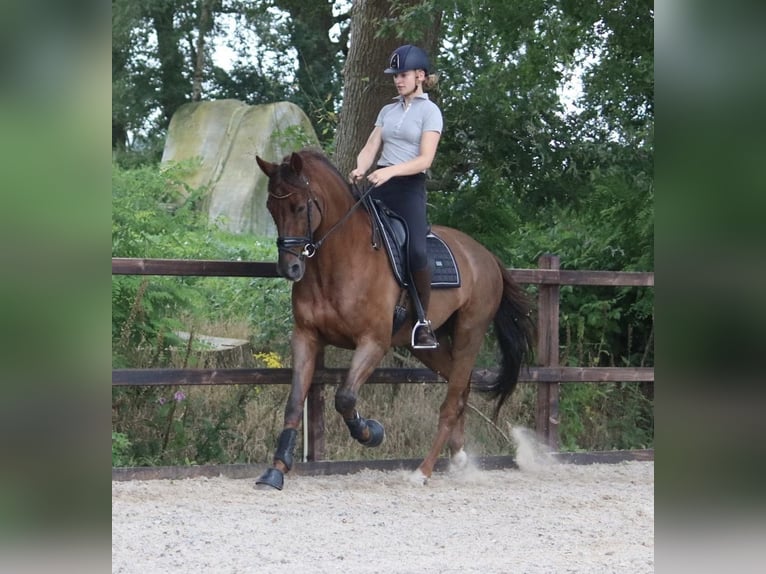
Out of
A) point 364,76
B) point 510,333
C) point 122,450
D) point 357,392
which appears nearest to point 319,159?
point 357,392

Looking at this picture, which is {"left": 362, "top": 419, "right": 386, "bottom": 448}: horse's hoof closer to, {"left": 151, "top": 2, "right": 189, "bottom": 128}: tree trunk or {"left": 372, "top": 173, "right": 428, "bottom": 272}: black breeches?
{"left": 372, "top": 173, "right": 428, "bottom": 272}: black breeches

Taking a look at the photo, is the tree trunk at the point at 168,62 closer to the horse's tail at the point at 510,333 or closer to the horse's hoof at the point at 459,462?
the horse's tail at the point at 510,333

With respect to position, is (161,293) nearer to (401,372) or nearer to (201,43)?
(401,372)

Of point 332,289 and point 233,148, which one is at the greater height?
point 233,148

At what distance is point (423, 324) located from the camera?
6293 millimetres

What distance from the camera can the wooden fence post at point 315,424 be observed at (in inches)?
263

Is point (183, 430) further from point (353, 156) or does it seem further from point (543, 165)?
point (543, 165)

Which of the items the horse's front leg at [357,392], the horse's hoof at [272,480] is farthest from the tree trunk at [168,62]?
the horse's hoof at [272,480]

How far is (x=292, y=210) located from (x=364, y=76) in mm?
2485

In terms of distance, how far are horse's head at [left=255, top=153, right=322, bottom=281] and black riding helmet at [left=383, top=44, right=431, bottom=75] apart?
36.1 inches

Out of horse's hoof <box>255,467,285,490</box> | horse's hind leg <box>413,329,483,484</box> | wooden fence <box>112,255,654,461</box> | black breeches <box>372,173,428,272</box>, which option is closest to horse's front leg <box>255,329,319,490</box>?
horse's hoof <box>255,467,285,490</box>

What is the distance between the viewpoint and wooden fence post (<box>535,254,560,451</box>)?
7.54 meters

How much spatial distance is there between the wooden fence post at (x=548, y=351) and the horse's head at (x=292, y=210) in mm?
2617
